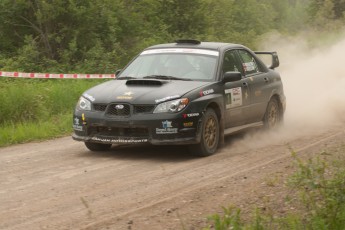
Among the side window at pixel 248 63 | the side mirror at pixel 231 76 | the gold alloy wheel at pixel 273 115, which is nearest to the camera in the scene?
the side mirror at pixel 231 76

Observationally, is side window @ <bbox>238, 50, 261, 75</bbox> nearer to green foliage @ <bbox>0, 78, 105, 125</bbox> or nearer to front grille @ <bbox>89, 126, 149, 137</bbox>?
front grille @ <bbox>89, 126, 149, 137</bbox>

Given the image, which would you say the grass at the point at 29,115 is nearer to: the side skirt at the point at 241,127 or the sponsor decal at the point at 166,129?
the sponsor decal at the point at 166,129

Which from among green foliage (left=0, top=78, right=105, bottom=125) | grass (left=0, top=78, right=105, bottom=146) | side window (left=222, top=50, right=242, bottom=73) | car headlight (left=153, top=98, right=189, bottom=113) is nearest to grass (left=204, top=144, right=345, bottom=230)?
car headlight (left=153, top=98, right=189, bottom=113)

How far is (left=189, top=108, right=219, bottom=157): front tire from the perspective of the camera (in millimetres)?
9500

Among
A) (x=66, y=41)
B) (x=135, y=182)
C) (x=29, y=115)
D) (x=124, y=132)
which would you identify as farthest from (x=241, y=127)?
(x=66, y=41)

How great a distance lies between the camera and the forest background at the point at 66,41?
12914 mm

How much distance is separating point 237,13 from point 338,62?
111ft

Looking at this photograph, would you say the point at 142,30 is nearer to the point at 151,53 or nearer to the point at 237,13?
the point at 151,53

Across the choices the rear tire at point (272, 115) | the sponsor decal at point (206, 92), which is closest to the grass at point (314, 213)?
the sponsor decal at point (206, 92)

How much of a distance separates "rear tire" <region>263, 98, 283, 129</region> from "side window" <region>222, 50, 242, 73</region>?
4.08 feet

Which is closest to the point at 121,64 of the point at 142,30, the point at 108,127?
the point at 142,30

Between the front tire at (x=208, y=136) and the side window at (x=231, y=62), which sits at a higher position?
the side window at (x=231, y=62)

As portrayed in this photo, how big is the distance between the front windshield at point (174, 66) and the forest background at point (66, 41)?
254 centimetres

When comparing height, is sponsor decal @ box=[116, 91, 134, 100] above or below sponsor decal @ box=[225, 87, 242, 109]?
above
